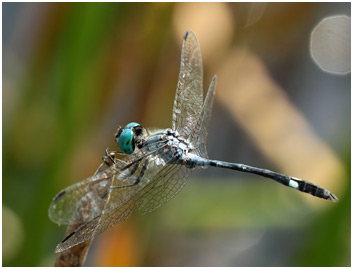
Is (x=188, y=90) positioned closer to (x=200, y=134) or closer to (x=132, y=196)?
(x=200, y=134)

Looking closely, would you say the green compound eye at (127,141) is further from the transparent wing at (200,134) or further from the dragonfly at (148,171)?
the transparent wing at (200,134)

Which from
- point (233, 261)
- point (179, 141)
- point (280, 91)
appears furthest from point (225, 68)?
point (233, 261)

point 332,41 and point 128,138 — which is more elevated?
point 332,41

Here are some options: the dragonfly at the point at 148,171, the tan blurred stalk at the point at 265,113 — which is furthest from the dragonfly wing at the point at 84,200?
the tan blurred stalk at the point at 265,113

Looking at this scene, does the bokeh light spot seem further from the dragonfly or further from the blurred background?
the dragonfly

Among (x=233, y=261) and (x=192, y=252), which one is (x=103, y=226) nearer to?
(x=192, y=252)

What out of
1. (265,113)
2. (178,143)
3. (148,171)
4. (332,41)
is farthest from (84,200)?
(332,41)

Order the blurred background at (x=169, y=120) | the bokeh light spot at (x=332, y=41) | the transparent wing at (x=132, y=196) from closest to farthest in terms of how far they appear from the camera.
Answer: the transparent wing at (x=132, y=196) < the blurred background at (x=169, y=120) < the bokeh light spot at (x=332, y=41)
